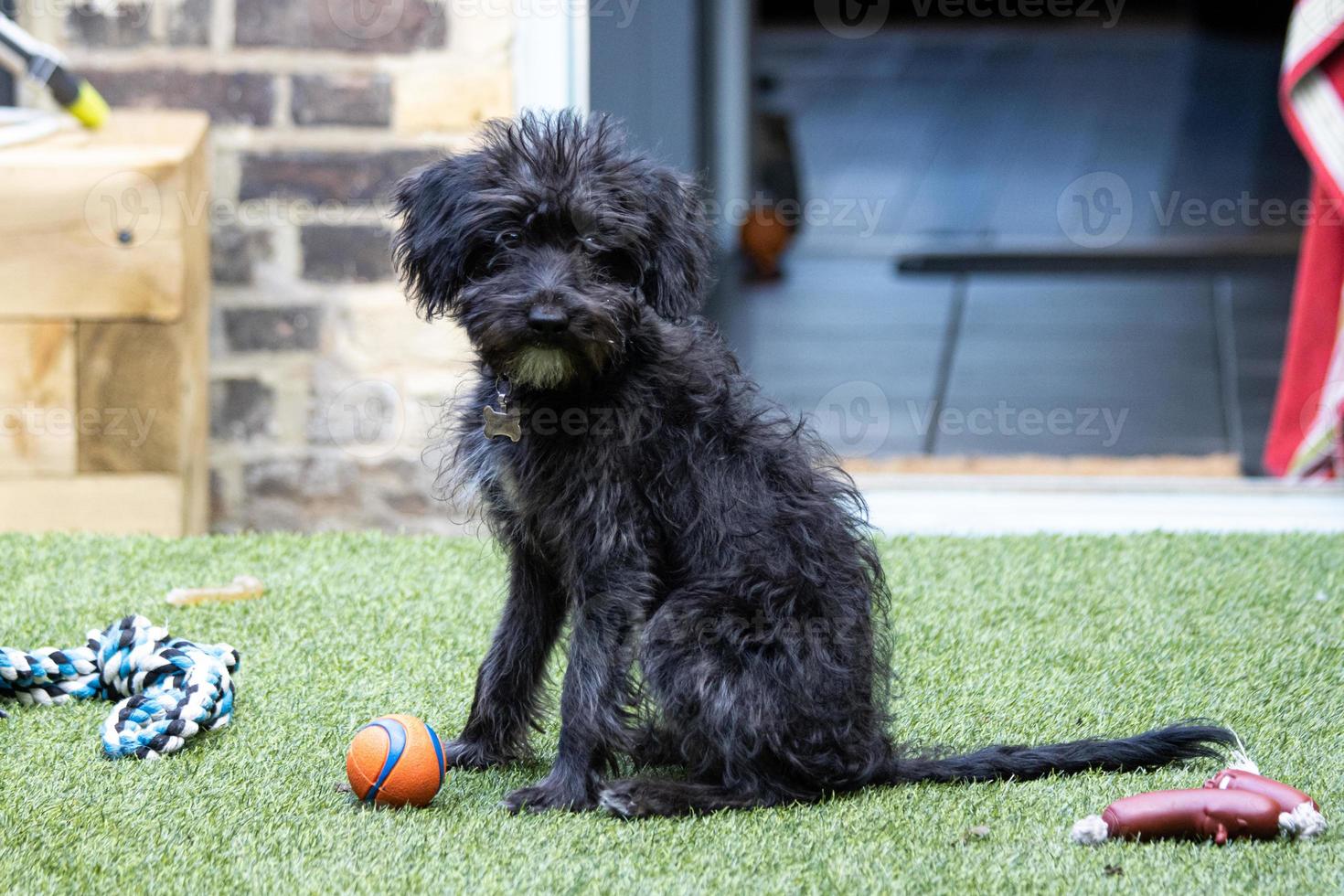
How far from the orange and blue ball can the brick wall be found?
8.70ft

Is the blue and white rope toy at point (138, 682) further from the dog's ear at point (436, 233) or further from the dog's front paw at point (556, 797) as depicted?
the dog's ear at point (436, 233)

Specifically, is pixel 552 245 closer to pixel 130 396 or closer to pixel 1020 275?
pixel 130 396

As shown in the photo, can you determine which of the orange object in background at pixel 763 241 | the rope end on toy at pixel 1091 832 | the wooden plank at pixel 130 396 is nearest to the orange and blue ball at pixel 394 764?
the rope end on toy at pixel 1091 832

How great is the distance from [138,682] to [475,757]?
0.78 metres

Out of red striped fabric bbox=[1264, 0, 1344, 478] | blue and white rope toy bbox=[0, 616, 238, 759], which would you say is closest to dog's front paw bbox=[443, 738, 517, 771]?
blue and white rope toy bbox=[0, 616, 238, 759]

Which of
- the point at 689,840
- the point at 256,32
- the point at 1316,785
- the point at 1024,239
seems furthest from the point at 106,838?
the point at 1024,239

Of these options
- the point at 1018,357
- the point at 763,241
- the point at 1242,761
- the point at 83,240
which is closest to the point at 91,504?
the point at 83,240

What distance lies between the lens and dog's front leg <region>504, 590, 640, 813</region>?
2.80 m

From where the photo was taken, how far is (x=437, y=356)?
5.32 metres

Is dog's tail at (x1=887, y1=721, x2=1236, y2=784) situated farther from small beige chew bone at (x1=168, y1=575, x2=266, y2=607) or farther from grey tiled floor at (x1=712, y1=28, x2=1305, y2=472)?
small beige chew bone at (x1=168, y1=575, x2=266, y2=607)

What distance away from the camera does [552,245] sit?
275 centimetres

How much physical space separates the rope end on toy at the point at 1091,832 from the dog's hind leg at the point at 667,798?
55 centimetres

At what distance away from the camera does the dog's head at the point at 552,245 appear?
2.71 metres

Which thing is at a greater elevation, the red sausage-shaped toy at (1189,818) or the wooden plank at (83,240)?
the wooden plank at (83,240)
